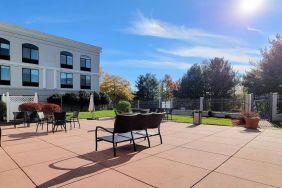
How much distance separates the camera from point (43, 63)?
28.4m

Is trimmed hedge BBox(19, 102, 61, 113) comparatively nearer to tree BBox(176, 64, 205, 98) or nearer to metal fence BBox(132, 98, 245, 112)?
metal fence BBox(132, 98, 245, 112)

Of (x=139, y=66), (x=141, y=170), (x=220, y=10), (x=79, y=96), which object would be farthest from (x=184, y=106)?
(x=139, y=66)

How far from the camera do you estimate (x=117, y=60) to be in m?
52.3

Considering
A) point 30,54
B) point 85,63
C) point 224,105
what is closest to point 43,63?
point 30,54

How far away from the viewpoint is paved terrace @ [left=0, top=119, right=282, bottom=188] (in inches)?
159

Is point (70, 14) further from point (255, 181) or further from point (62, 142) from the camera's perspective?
point (255, 181)

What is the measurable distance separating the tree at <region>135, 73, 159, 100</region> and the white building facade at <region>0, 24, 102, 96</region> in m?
19.0

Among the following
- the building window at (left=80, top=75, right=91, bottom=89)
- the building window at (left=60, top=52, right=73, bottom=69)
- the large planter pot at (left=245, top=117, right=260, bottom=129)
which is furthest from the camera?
the building window at (left=80, top=75, right=91, bottom=89)

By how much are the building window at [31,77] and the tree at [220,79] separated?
25474 mm

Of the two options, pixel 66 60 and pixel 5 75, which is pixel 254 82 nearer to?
pixel 66 60

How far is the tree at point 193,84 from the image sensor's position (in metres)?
38.1

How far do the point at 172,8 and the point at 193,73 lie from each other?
1083 inches

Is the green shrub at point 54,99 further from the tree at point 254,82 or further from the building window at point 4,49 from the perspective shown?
the tree at point 254,82

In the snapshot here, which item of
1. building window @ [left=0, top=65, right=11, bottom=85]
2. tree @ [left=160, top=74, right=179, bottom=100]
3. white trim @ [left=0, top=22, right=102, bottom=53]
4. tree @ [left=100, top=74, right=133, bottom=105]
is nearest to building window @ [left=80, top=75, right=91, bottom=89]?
white trim @ [left=0, top=22, right=102, bottom=53]
